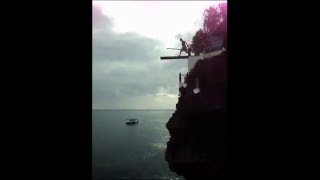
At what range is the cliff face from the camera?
2412 centimetres

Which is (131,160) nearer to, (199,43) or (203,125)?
(199,43)

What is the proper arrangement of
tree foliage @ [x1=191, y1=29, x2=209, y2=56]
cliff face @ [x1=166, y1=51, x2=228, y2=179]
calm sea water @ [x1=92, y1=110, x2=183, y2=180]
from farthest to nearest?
calm sea water @ [x1=92, y1=110, x2=183, y2=180]
tree foliage @ [x1=191, y1=29, x2=209, y2=56]
cliff face @ [x1=166, y1=51, x2=228, y2=179]

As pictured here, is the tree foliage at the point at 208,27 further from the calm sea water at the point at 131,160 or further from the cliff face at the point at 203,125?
the calm sea water at the point at 131,160

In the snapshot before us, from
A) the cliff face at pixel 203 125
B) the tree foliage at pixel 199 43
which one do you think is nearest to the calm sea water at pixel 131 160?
the cliff face at pixel 203 125

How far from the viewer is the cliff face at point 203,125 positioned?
24.1 meters

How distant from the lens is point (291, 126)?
9.66 ft

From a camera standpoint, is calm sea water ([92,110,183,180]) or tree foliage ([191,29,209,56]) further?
calm sea water ([92,110,183,180])

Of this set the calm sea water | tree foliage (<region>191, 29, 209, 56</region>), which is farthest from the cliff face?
the calm sea water

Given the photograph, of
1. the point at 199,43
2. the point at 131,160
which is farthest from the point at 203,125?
the point at 131,160

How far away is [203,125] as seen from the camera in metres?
25.3

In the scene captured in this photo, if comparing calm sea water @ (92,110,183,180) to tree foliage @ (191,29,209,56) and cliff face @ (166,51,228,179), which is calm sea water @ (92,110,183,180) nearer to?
cliff face @ (166,51,228,179)
